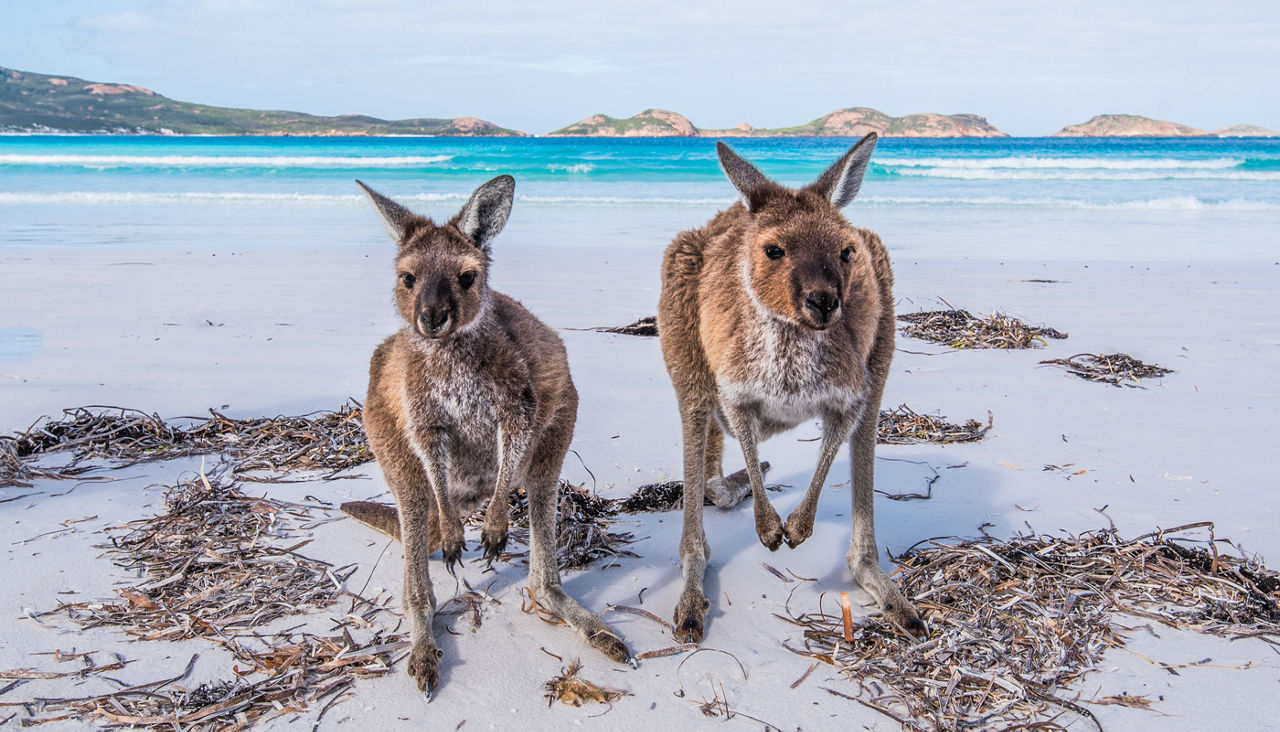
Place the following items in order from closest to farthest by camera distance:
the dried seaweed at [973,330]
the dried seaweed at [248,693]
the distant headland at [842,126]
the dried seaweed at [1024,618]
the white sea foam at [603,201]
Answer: the dried seaweed at [248,693], the dried seaweed at [1024,618], the dried seaweed at [973,330], the white sea foam at [603,201], the distant headland at [842,126]

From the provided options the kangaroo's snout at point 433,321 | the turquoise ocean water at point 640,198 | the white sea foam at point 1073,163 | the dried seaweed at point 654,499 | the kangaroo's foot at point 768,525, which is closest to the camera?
the kangaroo's snout at point 433,321

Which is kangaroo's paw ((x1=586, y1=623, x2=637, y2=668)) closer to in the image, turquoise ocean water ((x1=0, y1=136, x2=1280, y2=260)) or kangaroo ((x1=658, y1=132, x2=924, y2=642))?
kangaroo ((x1=658, y1=132, x2=924, y2=642))

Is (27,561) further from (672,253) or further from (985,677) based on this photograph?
(985,677)

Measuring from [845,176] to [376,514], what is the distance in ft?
6.62

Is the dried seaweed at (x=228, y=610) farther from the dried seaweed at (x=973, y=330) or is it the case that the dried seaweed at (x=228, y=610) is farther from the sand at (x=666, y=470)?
the dried seaweed at (x=973, y=330)

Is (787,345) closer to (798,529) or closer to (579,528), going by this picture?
(798,529)

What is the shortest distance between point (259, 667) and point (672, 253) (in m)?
1.89

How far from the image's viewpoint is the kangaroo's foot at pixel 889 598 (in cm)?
252

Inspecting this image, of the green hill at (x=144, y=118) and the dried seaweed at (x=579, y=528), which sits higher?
the green hill at (x=144, y=118)

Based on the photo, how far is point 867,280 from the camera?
2.80 m

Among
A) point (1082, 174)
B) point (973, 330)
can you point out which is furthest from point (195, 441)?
point (1082, 174)

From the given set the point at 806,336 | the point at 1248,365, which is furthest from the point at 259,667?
the point at 1248,365

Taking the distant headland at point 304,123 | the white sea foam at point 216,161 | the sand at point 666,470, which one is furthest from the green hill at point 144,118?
the sand at point 666,470

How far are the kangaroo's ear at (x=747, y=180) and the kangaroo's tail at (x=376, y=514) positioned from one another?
1647mm
